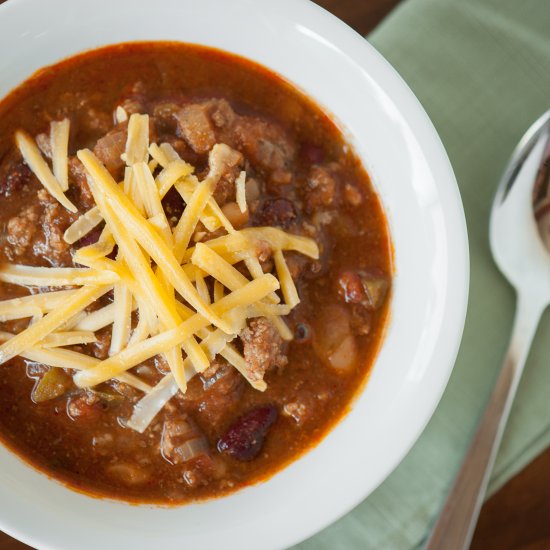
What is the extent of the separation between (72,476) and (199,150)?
1453mm

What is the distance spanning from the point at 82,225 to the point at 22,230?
29 centimetres

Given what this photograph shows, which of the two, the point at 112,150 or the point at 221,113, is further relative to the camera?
the point at 221,113

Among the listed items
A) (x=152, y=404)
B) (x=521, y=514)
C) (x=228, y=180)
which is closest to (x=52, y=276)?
(x=152, y=404)

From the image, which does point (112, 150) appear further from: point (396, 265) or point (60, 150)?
point (396, 265)

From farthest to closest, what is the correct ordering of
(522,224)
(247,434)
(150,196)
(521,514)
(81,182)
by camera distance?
(521,514) < (522,224) < (247,434) < (81,182) < (150,196)

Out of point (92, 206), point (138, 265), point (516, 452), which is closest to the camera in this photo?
point (138, 265)

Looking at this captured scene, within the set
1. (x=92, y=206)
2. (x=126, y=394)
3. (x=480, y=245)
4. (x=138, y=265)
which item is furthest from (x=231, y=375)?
(x=480, y=245)

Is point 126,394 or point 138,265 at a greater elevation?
point 138,265

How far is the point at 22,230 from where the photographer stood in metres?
2.93

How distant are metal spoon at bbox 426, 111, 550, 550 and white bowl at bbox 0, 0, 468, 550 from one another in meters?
0.56

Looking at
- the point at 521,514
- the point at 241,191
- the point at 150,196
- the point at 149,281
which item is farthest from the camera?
the point at 521,514

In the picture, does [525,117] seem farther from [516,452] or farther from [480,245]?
[516,452]

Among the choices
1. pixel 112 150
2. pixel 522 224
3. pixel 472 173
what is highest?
pixel 112 150

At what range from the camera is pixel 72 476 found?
305cm
